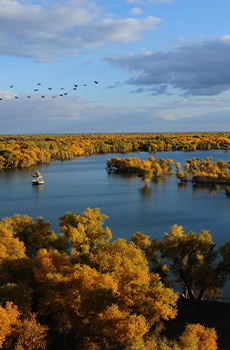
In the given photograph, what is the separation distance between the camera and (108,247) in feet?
75.7

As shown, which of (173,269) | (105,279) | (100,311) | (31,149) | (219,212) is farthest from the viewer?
(31,149)

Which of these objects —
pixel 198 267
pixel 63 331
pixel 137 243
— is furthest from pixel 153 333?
pixel 137 243

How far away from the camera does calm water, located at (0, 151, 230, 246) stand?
131ft

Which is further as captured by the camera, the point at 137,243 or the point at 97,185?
the point at 97,185

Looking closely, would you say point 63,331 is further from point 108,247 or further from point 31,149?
point 31,149

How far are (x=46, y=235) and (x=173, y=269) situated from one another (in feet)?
35.0

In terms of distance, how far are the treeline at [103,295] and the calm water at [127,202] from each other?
10.4 meters

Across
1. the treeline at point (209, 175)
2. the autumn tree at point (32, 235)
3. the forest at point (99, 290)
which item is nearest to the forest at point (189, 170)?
the treeline at point (209, 175)

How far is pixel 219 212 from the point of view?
47375 millimetres

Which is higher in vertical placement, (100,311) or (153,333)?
(100,311)

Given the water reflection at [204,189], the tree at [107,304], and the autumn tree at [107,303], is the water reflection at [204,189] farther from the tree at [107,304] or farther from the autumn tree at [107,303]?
the tree at [107,304]

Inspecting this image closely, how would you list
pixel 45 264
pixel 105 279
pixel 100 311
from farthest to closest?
pixel 45 264 → pixel 105 279 → pixel 100 311

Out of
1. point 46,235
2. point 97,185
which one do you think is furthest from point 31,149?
point 46,235

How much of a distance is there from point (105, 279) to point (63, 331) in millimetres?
3495
